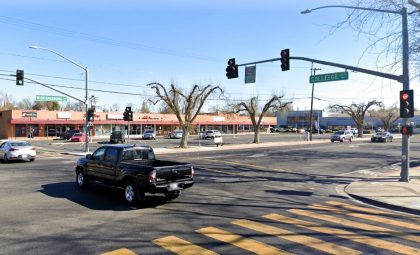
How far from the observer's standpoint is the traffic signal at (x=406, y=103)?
1537 cm

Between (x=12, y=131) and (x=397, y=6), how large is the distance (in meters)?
62.7

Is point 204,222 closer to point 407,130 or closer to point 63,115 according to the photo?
point 407,130

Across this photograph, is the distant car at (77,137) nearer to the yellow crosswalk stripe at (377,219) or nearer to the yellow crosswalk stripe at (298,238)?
the yellow crosswalk stripe at (377,219)

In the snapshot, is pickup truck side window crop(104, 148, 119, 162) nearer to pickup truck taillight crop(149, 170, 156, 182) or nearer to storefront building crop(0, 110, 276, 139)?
pickup truck taillight crop(149, 170, 156, 182)

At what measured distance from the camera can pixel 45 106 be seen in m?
110

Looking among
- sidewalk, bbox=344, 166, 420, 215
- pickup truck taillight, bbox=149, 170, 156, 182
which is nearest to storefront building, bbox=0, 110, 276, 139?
sidewalk, bbox=344, 166, 420, 215

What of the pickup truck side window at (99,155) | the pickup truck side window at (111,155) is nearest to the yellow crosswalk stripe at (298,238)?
the pickup truck side window at (111,155)

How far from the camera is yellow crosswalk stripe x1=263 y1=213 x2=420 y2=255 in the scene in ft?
22.2

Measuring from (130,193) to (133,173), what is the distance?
0.58m

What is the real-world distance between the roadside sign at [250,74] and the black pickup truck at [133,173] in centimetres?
1389

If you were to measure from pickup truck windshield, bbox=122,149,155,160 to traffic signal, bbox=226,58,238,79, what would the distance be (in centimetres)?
1244

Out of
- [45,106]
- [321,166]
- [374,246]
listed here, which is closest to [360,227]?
[374,246]

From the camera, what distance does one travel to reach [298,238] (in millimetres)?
7348

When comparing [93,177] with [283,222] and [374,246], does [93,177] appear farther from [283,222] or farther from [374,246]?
[374,246]
